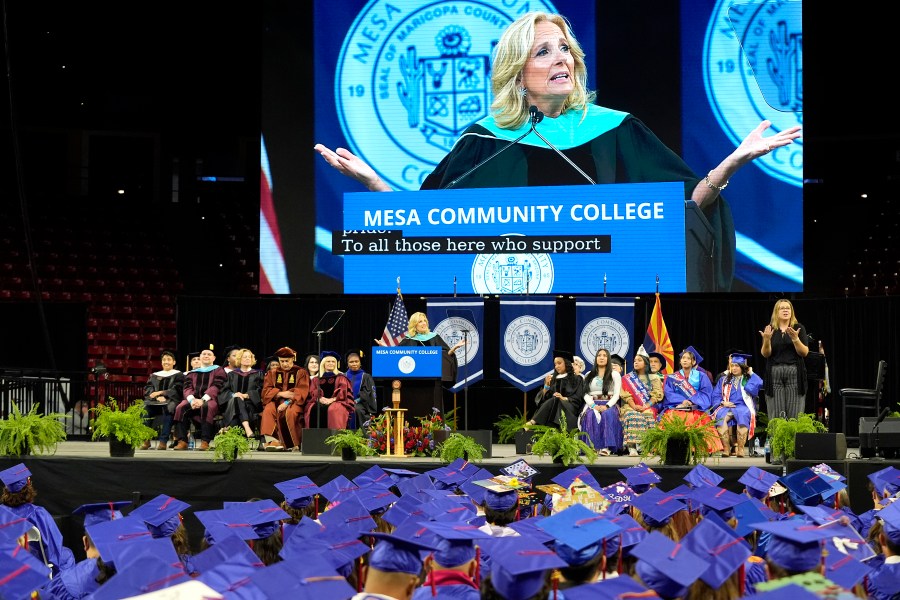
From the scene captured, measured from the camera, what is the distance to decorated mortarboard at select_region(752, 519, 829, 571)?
3904mm

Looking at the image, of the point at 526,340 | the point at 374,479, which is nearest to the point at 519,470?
the point at 374,479

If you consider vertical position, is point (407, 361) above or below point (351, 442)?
above

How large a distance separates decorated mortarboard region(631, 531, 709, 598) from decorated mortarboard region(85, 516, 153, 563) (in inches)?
93.7

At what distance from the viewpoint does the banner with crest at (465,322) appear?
14414 mm

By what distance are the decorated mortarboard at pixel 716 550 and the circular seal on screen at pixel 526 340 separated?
983 cm

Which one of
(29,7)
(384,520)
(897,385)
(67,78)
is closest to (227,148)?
(67,78)

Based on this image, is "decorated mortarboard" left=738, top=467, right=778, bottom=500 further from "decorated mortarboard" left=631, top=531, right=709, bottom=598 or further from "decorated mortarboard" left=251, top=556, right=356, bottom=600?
"decorated mortarboard" left=251, top=556, right=356, bottom=600

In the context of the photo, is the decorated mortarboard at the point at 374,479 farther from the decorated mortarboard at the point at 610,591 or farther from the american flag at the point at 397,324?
the american flag at the point at 397,324

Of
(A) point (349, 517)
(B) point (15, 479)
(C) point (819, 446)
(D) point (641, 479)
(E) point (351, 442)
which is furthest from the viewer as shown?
(E) point (351, 442)

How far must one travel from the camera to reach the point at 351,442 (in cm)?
1005

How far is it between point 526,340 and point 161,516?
8.73 meters

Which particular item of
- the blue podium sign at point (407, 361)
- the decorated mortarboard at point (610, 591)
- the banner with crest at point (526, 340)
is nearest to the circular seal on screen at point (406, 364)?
the blue podium sign at point (407, 361)

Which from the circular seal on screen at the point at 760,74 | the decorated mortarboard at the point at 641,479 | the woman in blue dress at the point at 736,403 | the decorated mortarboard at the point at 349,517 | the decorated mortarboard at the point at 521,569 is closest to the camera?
the decorated mortarboard at the point at 521,569

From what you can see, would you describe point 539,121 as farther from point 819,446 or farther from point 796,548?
point 796,548
